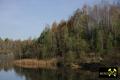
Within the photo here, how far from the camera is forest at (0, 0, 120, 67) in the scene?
4387 cm

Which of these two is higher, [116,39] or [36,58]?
[116,39]

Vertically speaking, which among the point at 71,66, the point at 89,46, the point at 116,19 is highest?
the point at 116,19

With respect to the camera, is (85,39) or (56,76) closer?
(56,76)

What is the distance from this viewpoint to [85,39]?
5003 cm

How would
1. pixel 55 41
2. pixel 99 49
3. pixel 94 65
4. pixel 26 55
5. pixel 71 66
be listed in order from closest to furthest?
pixel 94 65 → pixel 71 66 → pixel 99 49 → pixel 55 41 → pixel 26 55

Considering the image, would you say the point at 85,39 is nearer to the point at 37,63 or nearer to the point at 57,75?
the point at 37,63

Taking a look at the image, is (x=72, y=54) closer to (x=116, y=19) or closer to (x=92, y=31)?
(x=92, y=31)


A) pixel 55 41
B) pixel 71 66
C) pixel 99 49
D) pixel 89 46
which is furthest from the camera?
pixel 55 41

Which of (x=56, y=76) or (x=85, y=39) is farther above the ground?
(x=85, y=39)

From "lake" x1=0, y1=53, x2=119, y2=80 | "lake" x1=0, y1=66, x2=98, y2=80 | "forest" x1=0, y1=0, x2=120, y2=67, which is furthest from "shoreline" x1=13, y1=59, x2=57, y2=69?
"lake" x1=0, y1=66, x2=98, y2=80

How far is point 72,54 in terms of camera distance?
146 feet

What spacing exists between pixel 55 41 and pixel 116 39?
618 inches

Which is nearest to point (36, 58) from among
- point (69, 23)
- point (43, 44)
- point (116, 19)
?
point (43, 44)

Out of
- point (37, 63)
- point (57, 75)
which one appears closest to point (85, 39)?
point (37, 63)
